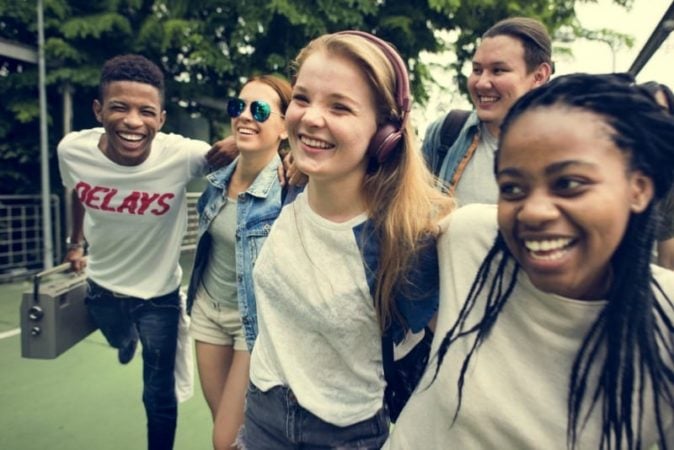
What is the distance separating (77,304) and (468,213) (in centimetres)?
244

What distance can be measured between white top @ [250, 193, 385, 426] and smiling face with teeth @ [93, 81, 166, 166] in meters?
1.52

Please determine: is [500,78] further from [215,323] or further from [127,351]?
[127,351]

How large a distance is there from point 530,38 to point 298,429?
6.88 feet

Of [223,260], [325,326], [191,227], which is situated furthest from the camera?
[191,227]

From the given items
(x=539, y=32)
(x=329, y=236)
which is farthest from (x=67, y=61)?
(x=329, y=236)

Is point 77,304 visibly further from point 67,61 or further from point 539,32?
point 67,61

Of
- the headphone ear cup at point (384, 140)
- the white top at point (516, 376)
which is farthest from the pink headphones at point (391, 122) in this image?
the white top at point (516, 376)

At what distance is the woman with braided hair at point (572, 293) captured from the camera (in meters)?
1.08

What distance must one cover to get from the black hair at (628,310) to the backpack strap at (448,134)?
67.8 inches

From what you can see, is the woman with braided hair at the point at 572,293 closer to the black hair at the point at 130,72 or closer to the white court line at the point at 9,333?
the black hair at the point at 130,72

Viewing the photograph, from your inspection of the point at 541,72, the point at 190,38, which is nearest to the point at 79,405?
the point at 541,72

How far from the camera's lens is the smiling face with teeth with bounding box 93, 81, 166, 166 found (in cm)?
287

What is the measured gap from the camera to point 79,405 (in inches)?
149

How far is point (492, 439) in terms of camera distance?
48.0 inches
